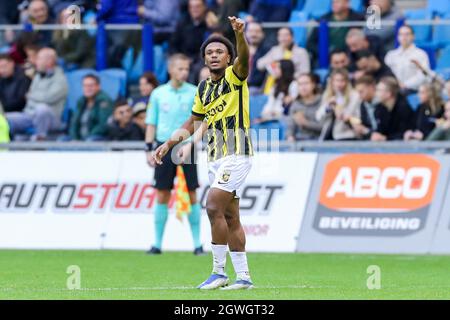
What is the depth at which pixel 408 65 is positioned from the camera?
21422 millimetres

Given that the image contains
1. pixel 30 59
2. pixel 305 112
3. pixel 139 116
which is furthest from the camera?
pixel 30 59

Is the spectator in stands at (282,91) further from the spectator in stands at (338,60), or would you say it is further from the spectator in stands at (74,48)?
the spectator in stands at (74,48)

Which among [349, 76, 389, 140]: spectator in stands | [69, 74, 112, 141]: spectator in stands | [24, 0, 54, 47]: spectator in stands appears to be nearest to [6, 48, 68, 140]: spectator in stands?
[69, 74, 112, 141]: spectator in stands


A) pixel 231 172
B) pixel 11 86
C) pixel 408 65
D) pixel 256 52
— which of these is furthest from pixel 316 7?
pixel 231 172

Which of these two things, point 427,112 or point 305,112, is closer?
point 427,112

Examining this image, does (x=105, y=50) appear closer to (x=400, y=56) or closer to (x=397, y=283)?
(x=400, y=56)

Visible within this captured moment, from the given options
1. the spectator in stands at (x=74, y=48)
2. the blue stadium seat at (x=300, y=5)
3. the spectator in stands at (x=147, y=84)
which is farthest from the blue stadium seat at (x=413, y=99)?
the spectator in stands at (x=74, y=48)

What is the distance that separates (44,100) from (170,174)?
16.9 ft

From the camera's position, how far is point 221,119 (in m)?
12.8

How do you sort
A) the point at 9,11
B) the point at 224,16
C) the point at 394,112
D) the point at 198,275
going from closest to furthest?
the point at 198,275, the point at 394,112, the point at 224,16, the point at 9,11

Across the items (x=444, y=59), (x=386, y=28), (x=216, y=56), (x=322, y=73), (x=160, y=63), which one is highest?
(x=216, y=56)

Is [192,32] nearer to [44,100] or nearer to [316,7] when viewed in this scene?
[316,7]

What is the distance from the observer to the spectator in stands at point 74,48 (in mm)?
23562

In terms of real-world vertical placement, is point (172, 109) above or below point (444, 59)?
above
